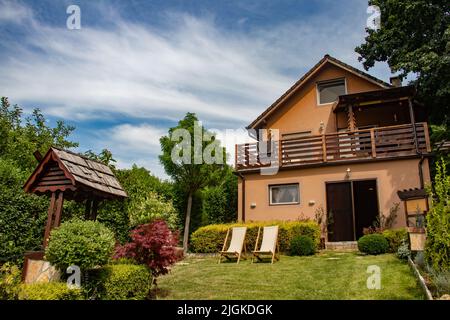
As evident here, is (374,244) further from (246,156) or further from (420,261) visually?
(246,156)

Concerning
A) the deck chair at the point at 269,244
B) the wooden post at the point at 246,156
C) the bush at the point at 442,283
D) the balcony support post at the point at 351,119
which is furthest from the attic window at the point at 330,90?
the bush at the point at 442,283

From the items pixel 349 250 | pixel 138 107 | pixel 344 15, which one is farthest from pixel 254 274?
pixel 138 107

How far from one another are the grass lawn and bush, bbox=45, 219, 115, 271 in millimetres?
1642

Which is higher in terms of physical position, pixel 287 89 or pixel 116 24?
pixel 287 89

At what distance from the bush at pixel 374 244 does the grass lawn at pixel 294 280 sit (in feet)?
1.20

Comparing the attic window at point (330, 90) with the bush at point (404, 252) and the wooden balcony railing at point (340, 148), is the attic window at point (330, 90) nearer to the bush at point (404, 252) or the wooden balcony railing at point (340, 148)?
the wooden balcony railing at point (340, 148)

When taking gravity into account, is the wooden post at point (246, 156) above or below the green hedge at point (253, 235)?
above

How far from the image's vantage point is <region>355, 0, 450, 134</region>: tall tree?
1509cm

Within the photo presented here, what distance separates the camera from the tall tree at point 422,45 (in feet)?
49.5

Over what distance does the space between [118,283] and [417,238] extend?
7071 millimetres

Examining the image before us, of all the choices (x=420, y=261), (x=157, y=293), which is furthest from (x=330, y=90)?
(x=157, y=293)

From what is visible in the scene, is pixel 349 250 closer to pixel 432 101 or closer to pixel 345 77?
pixel 432 101
